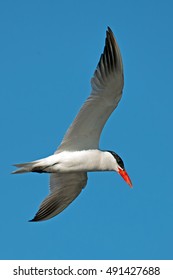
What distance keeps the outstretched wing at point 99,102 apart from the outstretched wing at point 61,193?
3.98ft

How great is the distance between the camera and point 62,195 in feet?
45.6

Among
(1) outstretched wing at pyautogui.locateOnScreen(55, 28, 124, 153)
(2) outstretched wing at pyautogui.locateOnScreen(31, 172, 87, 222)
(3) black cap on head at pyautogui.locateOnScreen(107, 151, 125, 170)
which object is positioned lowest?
(2) outstretched wing at pyautogui.locateOnScreen(31, 172, 87, 222)

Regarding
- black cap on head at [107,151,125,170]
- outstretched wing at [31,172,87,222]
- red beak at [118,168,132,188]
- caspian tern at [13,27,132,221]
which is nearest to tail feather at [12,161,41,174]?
caspian tern at [13,27,132,221]

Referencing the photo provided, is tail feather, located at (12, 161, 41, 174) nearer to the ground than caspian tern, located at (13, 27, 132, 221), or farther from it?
nearer to the ground

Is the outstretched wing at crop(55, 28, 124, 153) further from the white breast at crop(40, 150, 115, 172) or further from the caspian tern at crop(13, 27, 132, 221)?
the white breast at crop(40, 150, 115, 172)

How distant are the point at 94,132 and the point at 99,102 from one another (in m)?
0.61

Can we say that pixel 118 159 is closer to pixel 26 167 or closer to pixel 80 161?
pixel 80 161

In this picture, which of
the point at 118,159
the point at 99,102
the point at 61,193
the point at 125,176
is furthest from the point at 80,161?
the point at 61,193

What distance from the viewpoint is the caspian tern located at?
12086 mm

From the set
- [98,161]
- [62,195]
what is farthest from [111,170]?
[62,195]

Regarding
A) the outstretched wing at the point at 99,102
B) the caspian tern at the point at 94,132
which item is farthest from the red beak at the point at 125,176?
the outstretched wing at the point at 99,102

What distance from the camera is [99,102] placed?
12.3 meters

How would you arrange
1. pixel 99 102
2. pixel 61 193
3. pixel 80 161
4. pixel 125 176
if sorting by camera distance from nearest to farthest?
pixel 99 102 < pixel 80 161 < pixel 125 176 < pixel 61 193

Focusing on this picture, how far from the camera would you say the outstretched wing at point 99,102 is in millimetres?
12023
